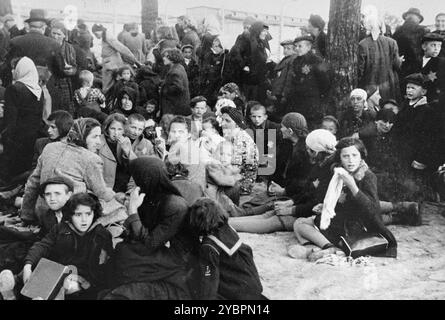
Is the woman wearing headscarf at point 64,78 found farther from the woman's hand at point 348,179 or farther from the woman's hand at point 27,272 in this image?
the woman's hand at point 348,179

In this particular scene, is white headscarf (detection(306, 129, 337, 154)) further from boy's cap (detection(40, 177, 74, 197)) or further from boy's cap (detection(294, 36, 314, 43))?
boy's cap (detection(40, 177, 74, 197))

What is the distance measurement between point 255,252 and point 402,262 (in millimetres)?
962

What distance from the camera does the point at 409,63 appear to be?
4781 mm

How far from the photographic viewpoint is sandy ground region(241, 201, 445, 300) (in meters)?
3.71

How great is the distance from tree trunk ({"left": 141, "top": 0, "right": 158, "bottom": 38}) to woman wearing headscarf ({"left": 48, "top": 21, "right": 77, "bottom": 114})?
653 mm

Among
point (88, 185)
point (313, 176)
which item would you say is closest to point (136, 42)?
point (88, 185)

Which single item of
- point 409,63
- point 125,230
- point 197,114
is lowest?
point 125,230

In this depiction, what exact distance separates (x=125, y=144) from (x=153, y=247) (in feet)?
3.03

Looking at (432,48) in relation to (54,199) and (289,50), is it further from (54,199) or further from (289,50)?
(54,199)

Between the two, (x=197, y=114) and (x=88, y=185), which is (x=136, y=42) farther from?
(x=88, y=185)

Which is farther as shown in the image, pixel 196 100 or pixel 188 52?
pixel 188 52

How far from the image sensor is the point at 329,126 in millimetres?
4426

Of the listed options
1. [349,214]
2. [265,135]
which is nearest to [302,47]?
[265,135]

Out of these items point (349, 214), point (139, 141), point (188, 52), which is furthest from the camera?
point (188, 52)
